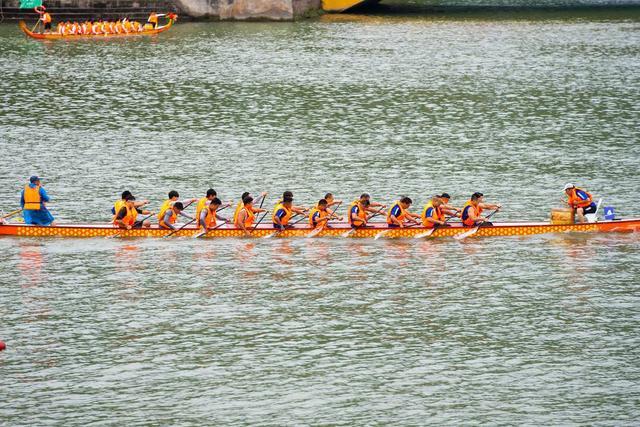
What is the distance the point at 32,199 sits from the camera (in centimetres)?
3534

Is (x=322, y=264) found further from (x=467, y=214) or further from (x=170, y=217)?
(x=170, y=217)

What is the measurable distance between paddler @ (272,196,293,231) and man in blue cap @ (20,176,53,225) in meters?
6.39

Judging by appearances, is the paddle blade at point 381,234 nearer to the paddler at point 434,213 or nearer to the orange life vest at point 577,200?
the paddler at point 434,213

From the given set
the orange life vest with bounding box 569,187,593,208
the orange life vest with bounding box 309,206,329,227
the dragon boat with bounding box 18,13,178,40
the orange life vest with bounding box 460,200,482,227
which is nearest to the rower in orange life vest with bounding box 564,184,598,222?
the orange life vest with bounding box 569,187,593,208

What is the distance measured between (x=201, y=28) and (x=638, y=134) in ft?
115

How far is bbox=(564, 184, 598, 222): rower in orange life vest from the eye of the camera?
3528cm

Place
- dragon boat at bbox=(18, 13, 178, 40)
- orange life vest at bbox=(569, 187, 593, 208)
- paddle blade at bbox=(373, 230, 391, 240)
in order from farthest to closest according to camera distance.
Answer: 1. dragon boat at bbox=(18, 13, 178, 40)
2. paddle blade at bbox=(373, 230, 391, 240)
3. orange life vest at bbox=(569, 187, 593, 208)

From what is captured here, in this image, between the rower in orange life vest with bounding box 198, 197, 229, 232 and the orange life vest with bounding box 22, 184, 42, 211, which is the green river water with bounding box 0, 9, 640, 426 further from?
the orange life vest with bounding box 22, 184, 42, 211

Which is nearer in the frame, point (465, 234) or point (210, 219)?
point (465, 234)

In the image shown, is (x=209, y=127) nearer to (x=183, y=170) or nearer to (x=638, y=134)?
(x=183, y=170)

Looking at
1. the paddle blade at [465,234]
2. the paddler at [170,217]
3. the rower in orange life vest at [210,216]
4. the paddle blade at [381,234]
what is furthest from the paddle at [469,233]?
the paddler at [170,217]

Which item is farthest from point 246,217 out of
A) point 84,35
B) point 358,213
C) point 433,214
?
point 84,35

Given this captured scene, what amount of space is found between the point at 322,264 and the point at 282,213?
2.93 m

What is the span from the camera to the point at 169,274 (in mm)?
32531
